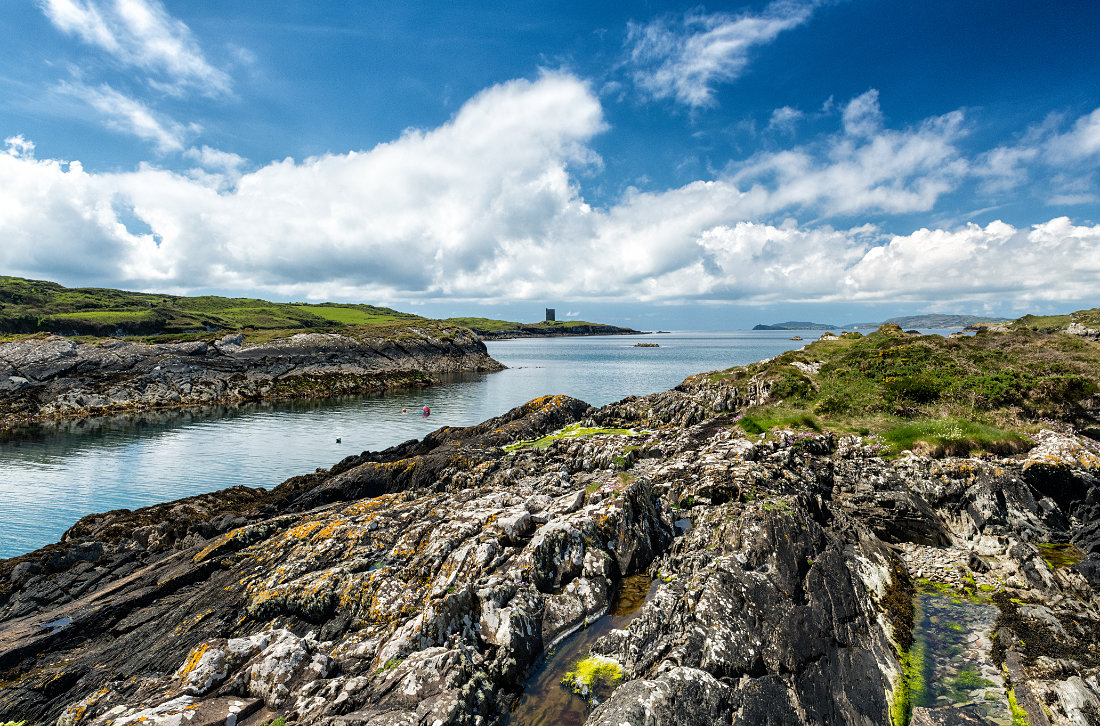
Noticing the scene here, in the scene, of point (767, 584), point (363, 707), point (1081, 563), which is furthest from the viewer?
point (1081, 563)

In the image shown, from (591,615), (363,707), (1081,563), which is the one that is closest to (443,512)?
(591,615)

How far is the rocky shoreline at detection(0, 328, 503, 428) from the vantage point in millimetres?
68812

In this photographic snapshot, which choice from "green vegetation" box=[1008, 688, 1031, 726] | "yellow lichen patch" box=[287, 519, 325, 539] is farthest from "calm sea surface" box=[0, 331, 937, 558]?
"green vegetation" box=[1008, 688, 1031, 726]

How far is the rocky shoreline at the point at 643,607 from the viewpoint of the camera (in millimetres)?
9523

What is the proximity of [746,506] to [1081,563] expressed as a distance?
10.1m

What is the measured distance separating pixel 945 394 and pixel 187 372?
10708 centimetres

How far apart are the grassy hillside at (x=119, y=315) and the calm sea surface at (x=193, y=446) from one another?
63.6 m

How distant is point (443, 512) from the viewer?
18.6 meters

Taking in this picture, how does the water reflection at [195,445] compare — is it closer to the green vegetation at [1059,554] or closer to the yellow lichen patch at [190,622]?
the yellow lichen patch at [190,622]

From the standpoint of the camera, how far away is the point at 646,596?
45.1 feet

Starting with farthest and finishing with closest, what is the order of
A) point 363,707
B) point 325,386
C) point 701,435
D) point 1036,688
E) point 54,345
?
1. point 325,386
2. point 54,345
3. point 701,435
4. point 1036,688
5. point 363,707

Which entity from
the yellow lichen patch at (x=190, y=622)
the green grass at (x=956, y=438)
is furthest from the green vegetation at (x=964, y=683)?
the yellow lichen patch at (x=190, y=622)

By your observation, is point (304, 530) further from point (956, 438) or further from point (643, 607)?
point (956, 438)

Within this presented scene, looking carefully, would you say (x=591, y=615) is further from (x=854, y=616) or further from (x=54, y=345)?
(x=54, y=345)
